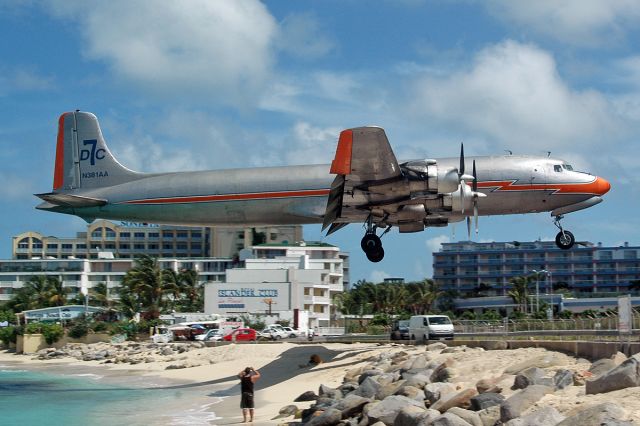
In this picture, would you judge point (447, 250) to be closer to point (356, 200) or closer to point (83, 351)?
point (83, 351)

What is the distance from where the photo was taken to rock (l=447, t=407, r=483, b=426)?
1911cm

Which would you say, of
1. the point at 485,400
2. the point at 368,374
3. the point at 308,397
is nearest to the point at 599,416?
the point at 485,400

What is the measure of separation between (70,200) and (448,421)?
991 inches

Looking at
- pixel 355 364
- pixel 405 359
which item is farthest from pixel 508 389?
pixel 355 364

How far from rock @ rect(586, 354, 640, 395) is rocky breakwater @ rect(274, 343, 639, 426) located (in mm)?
26

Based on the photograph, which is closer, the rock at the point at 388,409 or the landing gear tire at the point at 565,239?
the rock at the point at 388,409

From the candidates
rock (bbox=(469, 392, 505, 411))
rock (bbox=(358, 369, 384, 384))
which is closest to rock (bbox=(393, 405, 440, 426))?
rock (bbox=(469, 392, 505, 411))

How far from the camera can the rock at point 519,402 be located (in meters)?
18.5

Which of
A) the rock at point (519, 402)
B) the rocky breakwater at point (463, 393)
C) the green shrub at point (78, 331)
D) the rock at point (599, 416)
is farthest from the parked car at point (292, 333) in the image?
the rock at point (599, 416)

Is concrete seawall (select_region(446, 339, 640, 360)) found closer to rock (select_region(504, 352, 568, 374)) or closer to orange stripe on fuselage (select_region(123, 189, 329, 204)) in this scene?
rock (select_region(504, 352, 568, 374))

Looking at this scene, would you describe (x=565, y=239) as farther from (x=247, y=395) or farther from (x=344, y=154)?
(x=247, y=395)

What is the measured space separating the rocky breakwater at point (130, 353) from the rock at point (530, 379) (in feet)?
→ 117

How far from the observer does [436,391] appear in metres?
22.9

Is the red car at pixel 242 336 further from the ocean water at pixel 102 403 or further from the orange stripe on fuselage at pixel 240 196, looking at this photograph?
the orange stripe on fuselage at pixel 240 196
